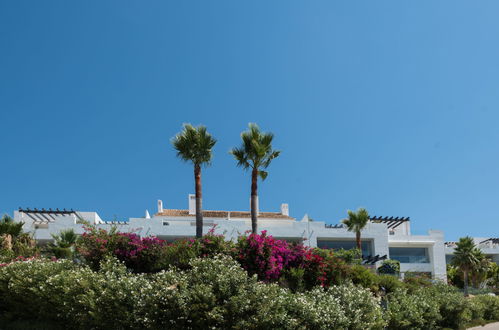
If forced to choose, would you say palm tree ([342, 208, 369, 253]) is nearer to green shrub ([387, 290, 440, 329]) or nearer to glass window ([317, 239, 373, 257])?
glass window ([317, 239, 373, 257])

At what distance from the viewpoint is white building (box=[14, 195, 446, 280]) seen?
38.4 metres

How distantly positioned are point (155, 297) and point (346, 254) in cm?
2254

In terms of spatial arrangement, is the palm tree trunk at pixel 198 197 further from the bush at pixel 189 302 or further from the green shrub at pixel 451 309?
the green shrub at pixel 451 309

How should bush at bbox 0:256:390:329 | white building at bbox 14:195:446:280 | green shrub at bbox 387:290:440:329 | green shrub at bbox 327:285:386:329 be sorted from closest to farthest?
bush at bbox 0:256:390:329 < green shrub at bbox 327:285:386:329 < green shrub at bbox 387:290:440:329 < white building at bbox 14:195:446:280

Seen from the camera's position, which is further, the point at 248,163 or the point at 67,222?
the point at 67,222

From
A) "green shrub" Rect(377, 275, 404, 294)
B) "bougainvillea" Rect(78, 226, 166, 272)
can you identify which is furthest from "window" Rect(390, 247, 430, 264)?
"bougainvillea" Rect(78, 226, 166, 272)

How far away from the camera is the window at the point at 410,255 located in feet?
152

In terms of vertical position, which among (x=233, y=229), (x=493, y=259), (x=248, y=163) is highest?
(x=248, y=163)

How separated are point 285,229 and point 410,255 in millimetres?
15529

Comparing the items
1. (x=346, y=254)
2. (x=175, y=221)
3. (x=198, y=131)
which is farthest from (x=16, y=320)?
(x=175, y=221)

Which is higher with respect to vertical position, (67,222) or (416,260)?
(67,222)

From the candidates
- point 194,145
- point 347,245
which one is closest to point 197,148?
point 194,145

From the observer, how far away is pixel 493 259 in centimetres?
5962

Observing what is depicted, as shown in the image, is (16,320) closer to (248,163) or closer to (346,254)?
(248,163)
